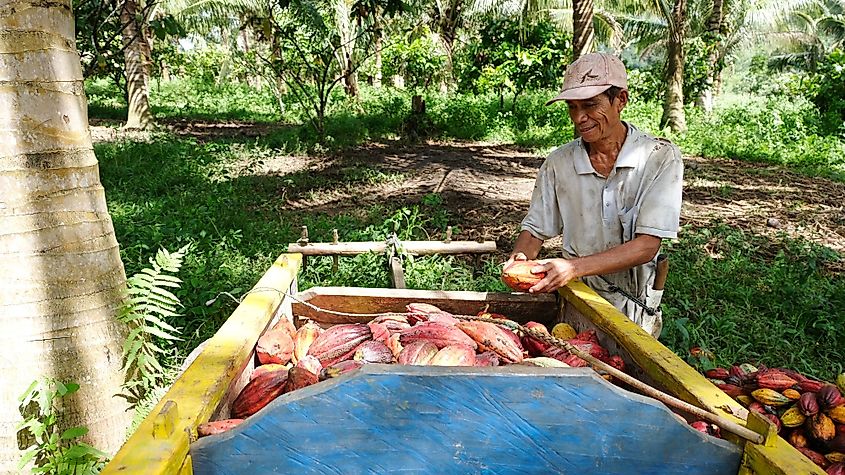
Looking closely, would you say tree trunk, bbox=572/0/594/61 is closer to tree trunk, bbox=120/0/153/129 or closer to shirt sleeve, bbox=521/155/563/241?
shirt sleeve, bbox=521/155/563/241

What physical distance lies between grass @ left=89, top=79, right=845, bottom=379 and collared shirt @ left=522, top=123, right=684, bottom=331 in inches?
47.7

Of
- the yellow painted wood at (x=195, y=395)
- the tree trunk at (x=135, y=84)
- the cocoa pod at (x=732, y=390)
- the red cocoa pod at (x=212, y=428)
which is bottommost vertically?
the cocoa pod at (x=732, y=390)

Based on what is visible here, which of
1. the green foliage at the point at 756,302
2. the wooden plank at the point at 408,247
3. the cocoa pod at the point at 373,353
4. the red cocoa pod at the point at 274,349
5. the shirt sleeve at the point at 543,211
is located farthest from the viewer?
the wooden plank at the point at 408,247

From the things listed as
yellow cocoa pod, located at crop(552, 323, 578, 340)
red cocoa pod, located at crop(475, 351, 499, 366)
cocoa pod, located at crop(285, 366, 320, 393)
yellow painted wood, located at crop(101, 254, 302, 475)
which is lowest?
yellow cocoa pod, located at crop(552, 323, 578, 340)

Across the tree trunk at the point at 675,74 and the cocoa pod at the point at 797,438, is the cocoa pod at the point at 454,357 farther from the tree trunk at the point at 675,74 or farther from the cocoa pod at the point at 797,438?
the tree trunk at the point at 675,74

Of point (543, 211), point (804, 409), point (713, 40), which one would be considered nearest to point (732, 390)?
point (804, 409)

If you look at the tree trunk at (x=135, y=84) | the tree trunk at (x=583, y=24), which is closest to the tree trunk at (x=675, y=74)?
the tree trunk at (x=583, y=24)

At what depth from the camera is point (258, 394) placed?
5.08 ft

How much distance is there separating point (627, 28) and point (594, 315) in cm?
2160

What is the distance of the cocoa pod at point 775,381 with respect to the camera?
178 cm

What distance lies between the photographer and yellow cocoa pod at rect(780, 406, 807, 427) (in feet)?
5.45

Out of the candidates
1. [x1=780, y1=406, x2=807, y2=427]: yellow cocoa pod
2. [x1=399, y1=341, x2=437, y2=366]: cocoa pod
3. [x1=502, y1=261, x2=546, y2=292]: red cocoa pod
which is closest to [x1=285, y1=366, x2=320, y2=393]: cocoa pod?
[x1=399, y1=341, x2=437, y2=366]: cocoa pod

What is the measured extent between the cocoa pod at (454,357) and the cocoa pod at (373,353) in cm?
17

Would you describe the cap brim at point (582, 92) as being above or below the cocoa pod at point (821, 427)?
above
